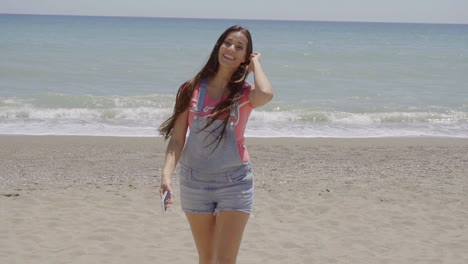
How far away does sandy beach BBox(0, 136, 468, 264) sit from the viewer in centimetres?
495

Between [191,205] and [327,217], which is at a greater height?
[191,205]

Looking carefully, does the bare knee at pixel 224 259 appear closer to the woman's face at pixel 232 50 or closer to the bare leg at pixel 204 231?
the bare leg at pixel 204 231

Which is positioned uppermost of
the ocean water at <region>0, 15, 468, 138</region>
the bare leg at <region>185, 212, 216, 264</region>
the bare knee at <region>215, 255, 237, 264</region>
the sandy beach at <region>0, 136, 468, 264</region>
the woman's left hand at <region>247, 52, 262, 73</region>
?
the woman's left hand at <region>247, 52, 262, 73</region>

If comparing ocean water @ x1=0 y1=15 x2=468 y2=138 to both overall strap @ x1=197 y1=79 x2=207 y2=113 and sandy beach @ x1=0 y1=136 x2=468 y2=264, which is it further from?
overall strap @ x1=197 y1=79 x2=207 y2=113

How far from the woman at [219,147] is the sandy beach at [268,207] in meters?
2.06

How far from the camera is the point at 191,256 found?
4.83 m

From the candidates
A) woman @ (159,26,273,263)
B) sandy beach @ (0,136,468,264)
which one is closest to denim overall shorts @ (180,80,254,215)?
woman @ (159,26,273,263)

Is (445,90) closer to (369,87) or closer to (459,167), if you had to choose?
(369,87)

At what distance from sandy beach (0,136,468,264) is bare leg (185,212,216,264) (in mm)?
1909

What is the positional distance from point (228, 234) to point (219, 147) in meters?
0.42

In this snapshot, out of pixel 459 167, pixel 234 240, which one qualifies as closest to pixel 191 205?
pixel 234 240

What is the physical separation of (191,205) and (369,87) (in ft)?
61.8

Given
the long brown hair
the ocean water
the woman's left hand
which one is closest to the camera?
the long brown hair

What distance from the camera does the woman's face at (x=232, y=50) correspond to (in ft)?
9.20
